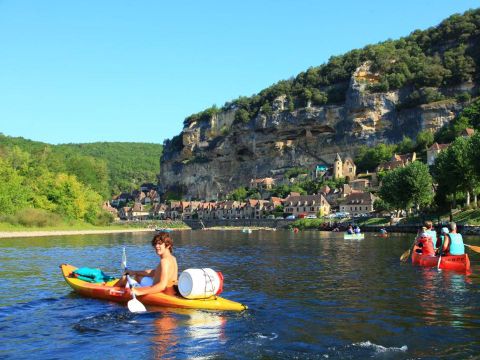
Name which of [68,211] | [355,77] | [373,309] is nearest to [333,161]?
[355,77]

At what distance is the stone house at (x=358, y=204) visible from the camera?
10594 cm

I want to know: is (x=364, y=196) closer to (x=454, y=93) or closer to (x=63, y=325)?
(x=454, y=93)

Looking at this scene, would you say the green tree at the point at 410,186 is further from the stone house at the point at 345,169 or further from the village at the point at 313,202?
the stone house at the point at 345,169

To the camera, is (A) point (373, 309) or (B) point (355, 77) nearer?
(A) point (373, 309)

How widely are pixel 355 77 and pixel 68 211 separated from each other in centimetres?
9084

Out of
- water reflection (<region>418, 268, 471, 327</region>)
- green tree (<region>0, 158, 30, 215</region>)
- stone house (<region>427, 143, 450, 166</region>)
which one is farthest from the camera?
stone house (<region>427, 143, 450, 166</region>)

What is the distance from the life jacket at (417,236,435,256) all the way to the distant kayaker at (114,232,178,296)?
1497cm

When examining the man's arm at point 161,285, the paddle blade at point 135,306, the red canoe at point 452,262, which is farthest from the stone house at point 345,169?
the paddle blade at point 135,306

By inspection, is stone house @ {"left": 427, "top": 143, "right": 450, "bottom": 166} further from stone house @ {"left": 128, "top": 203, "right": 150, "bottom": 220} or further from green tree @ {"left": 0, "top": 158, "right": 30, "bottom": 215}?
stone house @ {"left": 128, "top": 203, "right": 150, "bottom": 220}

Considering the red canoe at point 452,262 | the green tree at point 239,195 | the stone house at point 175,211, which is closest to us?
the red canoe at point 452,262

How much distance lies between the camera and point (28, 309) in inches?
558

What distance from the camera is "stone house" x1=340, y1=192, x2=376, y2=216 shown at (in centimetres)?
10594

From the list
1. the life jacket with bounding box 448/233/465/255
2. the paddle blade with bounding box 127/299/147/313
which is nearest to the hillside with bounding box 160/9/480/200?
the life jacket with bounding box 448/233/465/255

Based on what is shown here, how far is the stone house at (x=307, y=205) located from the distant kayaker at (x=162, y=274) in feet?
322
